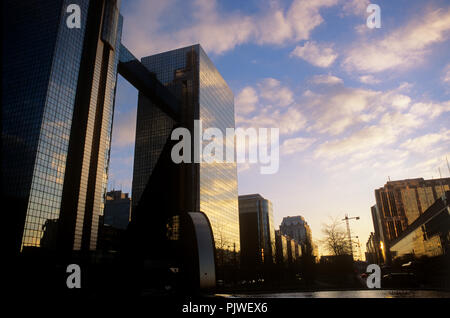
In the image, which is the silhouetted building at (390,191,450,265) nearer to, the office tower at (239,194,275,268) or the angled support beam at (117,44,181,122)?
the angled support beam at (117,44,181,122)

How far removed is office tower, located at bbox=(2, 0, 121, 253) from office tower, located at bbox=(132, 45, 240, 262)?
98.3 ft

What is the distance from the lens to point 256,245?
178375 mm

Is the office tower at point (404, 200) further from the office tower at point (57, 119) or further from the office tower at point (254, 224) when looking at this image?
the office tower at point (57, 119)

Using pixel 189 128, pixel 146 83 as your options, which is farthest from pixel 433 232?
pixel 146 83

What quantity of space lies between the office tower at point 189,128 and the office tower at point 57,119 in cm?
2997

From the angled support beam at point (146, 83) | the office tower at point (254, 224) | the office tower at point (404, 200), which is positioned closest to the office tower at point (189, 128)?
the angled support beam at point (146, 83)

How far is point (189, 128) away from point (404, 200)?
442 ft

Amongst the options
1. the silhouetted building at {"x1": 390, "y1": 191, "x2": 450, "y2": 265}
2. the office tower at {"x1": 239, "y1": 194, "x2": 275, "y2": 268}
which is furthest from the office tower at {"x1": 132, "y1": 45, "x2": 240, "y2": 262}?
the silhouetted building at {"x1": 390, "y1": 191, "x2": 450, "y2": 265}

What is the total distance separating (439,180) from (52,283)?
614 ft

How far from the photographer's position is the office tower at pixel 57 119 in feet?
250

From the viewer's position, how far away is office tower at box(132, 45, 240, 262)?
4291 inches

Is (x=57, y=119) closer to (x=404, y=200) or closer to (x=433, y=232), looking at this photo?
(x=433, y=232)
